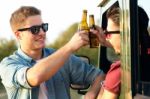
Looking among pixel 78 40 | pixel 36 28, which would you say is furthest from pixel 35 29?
pixel 78 40

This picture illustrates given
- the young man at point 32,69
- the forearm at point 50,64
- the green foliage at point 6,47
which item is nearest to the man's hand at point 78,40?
the forearm at point 50,64

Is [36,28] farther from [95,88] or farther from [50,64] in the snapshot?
[95,88]

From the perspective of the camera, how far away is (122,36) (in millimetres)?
3172

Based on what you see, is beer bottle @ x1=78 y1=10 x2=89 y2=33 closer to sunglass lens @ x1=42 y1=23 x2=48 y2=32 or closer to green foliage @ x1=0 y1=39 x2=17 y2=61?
sunglass lens @ x1=42 y1=23 x2=48 y2=32

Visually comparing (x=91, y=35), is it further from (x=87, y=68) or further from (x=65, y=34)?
(x=65, y=34)

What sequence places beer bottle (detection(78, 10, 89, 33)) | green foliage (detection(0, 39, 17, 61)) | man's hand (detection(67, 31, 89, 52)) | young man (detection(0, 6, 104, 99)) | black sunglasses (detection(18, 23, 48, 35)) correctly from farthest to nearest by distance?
green foliage (detection(0, 39, 17, 61)) → black sunglasses (detection(18, 23, 48, 35)) → young man (detection(0, 6, 104, 99)) → beer bottle (detection(78, 10, 89, 33)) → man's hand (detection(67, 31, 89, 52))

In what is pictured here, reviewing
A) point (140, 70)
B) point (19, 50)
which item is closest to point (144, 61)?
Result: point (140, 70)

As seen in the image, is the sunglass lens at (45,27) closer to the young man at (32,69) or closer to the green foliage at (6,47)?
the young man at (32,69)

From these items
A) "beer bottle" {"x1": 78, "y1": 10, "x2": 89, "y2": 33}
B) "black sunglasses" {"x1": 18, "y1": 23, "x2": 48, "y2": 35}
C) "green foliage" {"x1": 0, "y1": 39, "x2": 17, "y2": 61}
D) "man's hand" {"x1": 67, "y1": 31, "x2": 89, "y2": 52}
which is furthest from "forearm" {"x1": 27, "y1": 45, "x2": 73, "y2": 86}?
"green foliage" {"x1": 0, "y1": 39, "x2": 17, "y2": 61}

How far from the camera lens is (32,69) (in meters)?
3.49

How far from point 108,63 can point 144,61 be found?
1822mm

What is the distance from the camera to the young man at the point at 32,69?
3.67 m

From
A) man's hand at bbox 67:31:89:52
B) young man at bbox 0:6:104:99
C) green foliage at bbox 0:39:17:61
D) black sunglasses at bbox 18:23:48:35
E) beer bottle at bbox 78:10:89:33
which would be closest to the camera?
man's hand at bbox 67:31:89:52

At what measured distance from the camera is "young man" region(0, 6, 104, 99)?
3.67m
